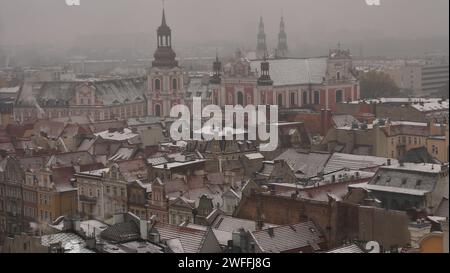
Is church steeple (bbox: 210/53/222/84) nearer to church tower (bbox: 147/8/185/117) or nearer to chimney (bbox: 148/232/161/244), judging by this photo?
church tower (bbox: 147/8/185/117)

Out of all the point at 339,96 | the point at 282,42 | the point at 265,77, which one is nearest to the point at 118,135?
the point at 282,42

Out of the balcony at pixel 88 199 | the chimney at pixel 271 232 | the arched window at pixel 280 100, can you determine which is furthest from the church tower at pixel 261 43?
the chimney at pixel 271 232

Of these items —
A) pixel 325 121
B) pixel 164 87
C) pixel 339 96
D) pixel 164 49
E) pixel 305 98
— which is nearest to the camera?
pixel 325 121

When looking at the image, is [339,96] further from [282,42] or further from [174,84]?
[282,42]

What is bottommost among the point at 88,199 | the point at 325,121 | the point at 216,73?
the point at 88,199

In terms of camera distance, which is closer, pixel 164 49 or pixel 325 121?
pixel 325 121

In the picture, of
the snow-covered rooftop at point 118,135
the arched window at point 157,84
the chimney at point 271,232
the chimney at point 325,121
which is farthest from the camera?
the arched window at point 157,84

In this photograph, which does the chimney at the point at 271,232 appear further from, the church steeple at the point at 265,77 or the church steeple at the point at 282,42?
the church steeple at the point at 265,77

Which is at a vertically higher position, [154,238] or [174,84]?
[174,84]
